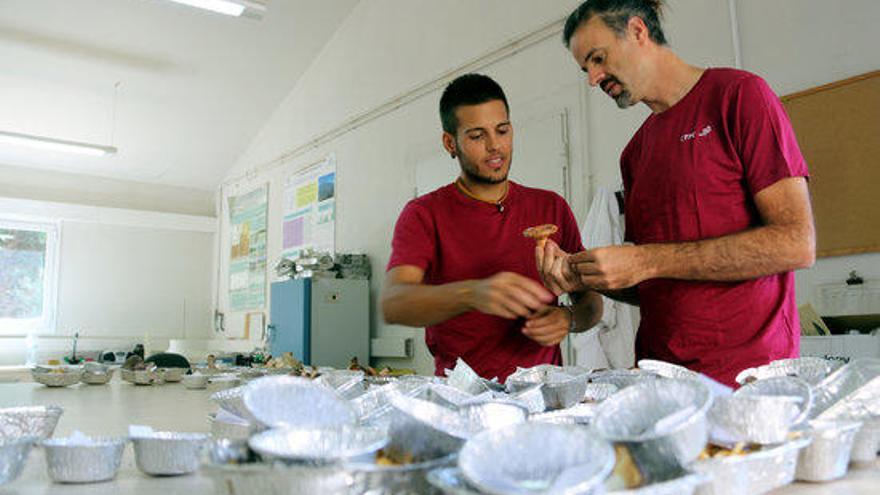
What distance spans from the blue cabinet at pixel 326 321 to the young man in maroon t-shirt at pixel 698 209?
3.73m

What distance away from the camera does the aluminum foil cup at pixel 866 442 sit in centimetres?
61

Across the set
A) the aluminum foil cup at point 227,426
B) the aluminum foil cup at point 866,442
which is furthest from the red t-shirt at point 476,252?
the aluminum foil cup at point 866,442

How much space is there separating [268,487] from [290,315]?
15.8ft

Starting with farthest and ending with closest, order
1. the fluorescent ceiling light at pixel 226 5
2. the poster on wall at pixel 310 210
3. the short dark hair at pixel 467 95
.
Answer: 1. the poster on wall at pixel 310 210
2. the fluorescent ceiling light at pixel 226 5
3. the short dark hair at pixel 467 95

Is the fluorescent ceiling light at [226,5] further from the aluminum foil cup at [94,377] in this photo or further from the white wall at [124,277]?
the white wall at [124,277]

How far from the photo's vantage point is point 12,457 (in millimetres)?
572

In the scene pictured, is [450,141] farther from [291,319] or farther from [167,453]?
[291,319]

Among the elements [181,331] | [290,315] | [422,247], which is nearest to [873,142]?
[422,247]

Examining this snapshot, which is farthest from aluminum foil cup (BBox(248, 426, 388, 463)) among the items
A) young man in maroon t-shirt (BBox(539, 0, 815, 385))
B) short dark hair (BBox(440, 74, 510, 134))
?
short dark hair (BBox(440, 74, 510, 134))

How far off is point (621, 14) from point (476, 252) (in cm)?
63

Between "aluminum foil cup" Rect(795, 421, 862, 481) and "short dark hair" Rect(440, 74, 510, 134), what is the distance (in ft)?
3.75

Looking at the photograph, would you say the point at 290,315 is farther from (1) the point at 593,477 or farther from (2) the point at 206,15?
(1) the point at 593,477

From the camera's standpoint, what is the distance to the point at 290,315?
16.7 feet

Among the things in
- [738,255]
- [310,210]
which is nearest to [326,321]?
[310,210]
